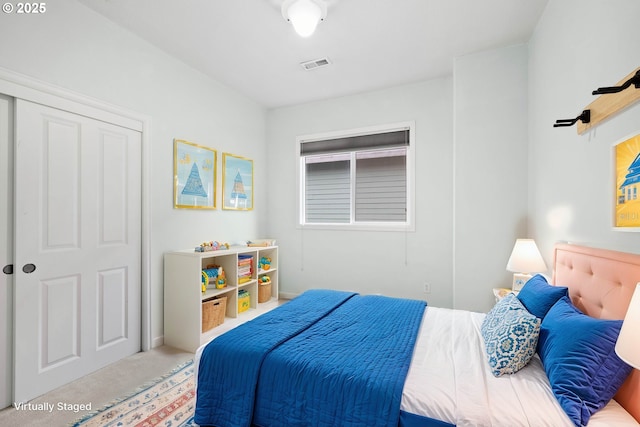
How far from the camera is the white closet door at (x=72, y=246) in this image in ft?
6.47

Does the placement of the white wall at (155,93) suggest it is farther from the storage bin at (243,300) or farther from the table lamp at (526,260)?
the table lamp at (526,260)

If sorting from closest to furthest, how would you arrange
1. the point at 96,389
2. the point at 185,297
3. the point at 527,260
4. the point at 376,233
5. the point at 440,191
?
the point at 96,389
the point at 527,260
the point at 185,297
the point at 440,191
the point at 376,233

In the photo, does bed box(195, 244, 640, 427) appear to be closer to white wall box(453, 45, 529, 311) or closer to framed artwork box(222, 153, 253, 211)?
white wall box(453, 45, 529, 311)

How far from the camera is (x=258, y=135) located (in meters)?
4.27

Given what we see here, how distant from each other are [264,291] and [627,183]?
3.43m

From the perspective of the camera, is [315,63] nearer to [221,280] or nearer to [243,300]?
[221,280]

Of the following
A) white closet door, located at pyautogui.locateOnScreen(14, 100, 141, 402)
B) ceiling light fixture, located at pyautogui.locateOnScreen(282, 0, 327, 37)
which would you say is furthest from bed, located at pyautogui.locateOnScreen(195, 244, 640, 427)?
ceiling light fixture, located at pyautogui.locateOnScreen(282, 0, 327, 37)

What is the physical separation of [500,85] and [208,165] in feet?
10.3

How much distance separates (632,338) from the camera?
807mm

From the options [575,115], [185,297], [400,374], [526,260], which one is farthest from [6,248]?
[575,115]

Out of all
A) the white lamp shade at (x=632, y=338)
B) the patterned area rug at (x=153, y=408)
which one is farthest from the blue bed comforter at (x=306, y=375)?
the white lamp shade at (x=632, y=338)

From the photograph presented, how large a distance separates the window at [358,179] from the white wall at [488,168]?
0.76 metres

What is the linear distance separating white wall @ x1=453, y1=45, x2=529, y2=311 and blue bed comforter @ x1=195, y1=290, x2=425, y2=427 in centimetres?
135

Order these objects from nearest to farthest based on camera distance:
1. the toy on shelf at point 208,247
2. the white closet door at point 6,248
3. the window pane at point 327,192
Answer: the white closet door at point 6,248 < the toy on shelf at point 208,247 < the window pane at point 327,192
